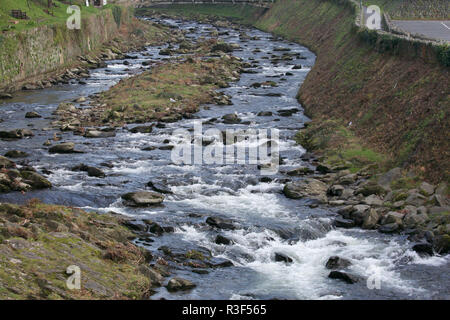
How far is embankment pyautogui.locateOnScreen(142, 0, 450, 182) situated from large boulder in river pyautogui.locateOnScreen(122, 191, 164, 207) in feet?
46.0

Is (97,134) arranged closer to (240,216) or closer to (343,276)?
(240,216)

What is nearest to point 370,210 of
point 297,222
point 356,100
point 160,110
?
point 297,222

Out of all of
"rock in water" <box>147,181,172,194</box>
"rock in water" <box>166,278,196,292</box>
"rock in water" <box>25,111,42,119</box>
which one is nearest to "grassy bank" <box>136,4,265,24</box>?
"rock in water" <box>25,111,42,119</box>

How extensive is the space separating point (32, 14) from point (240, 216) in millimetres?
60805

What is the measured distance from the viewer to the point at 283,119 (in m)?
54.2

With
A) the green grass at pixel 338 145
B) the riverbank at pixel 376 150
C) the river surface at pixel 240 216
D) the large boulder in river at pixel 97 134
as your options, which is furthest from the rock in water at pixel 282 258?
the large boulder in river at pixel 97 134

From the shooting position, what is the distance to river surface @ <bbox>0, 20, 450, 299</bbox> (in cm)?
2455

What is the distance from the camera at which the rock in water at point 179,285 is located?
23.9 m

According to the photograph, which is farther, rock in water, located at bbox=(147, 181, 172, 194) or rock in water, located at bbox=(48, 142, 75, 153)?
rock in water, located at bbox=(48, 142, 75, 153)

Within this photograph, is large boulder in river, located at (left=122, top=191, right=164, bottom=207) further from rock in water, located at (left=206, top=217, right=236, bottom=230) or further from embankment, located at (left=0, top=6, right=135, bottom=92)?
embankment, located at (left=0, top=6, right=135, bottom=92)

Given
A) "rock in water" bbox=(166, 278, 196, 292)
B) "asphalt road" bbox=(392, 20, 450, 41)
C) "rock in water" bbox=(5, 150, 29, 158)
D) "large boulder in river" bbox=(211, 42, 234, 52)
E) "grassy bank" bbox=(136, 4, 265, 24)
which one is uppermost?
"asphalt road" bbox=(392, 20, 450, 41)

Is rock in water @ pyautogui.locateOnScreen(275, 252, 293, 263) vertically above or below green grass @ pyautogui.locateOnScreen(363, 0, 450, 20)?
below

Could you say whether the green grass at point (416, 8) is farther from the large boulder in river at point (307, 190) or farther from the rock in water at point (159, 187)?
the rock in water at point (159, 187)

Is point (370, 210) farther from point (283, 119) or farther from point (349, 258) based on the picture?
point (283, 119)
